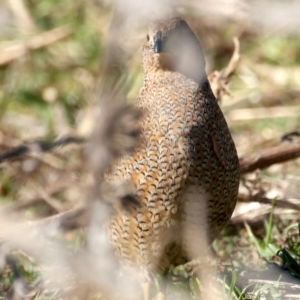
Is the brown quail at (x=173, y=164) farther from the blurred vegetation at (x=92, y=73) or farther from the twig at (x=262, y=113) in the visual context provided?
the twig at (x=262, y=113)

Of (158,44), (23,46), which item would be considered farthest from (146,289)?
(23,46)

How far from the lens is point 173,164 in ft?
11.4

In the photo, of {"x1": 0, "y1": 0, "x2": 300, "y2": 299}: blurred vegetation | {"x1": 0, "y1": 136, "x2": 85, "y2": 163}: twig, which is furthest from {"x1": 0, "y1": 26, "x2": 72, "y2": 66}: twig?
{"x1": 0, "y1": 136, "x2": 85, "y2": 163}: twig

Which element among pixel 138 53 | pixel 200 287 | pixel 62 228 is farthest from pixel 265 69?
pixel 62 228

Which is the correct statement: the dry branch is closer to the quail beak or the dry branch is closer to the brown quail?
the brown quail

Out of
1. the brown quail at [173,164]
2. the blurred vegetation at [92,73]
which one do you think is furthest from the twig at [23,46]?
the brown quail at [173,164]

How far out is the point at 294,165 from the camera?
5.79m

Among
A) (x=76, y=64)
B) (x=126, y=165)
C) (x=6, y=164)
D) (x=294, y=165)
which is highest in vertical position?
(x=6, y=164)

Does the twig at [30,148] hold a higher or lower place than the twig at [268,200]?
higher

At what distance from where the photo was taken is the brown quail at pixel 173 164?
350cm

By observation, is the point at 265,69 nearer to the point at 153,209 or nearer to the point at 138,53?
the point at 138,53

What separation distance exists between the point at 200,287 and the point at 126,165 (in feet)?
2.93

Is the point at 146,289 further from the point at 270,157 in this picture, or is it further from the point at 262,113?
the point at 262,113

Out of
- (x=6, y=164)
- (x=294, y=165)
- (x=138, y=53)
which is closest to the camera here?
(x=6, y=164)
